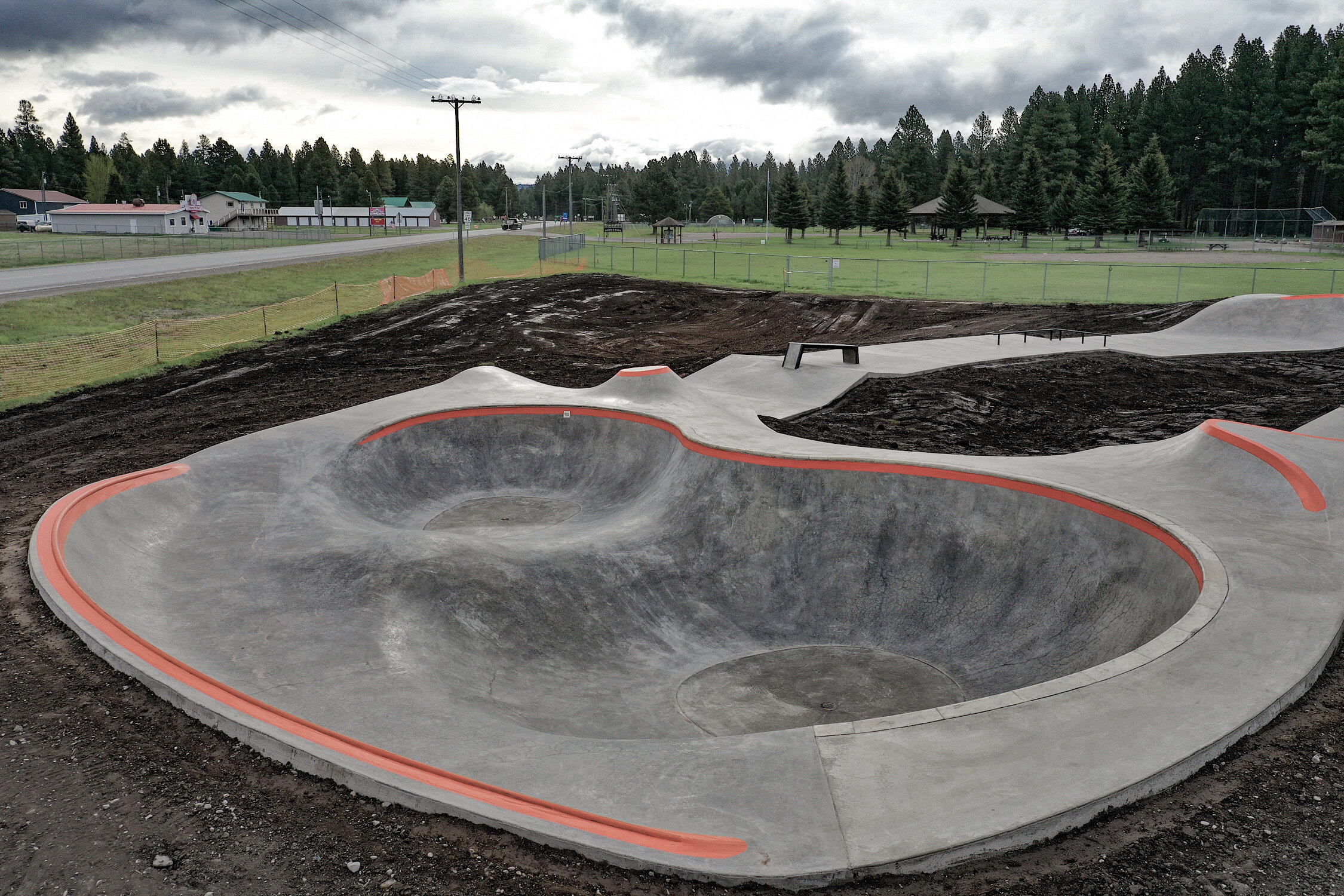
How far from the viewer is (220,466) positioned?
46.5ft

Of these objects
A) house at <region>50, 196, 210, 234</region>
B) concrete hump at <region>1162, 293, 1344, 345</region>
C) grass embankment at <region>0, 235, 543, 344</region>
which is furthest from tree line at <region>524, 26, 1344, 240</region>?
house at <region>50, 196, 210, 234</region>

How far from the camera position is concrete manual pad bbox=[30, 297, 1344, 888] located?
233 inches

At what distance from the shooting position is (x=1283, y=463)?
1143cm

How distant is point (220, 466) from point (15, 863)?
9480 millimetres

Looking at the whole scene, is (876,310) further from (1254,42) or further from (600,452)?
(1254,42)

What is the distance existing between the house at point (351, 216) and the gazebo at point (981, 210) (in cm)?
8181

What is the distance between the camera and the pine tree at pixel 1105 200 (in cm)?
7012

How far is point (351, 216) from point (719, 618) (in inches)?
5723

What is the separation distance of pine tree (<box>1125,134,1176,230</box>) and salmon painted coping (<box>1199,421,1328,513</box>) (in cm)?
7064

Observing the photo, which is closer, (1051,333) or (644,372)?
(644,372)

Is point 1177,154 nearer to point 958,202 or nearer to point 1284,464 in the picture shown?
point 958,202

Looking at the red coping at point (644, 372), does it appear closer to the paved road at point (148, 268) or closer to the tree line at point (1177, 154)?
the paved road at point (148, 268)

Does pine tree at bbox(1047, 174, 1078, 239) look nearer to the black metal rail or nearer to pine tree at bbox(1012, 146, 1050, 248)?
pine tree at bbox(1012, 146, 1050, 248)

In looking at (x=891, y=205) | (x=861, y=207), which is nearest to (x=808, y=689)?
(x=891, y=205)
